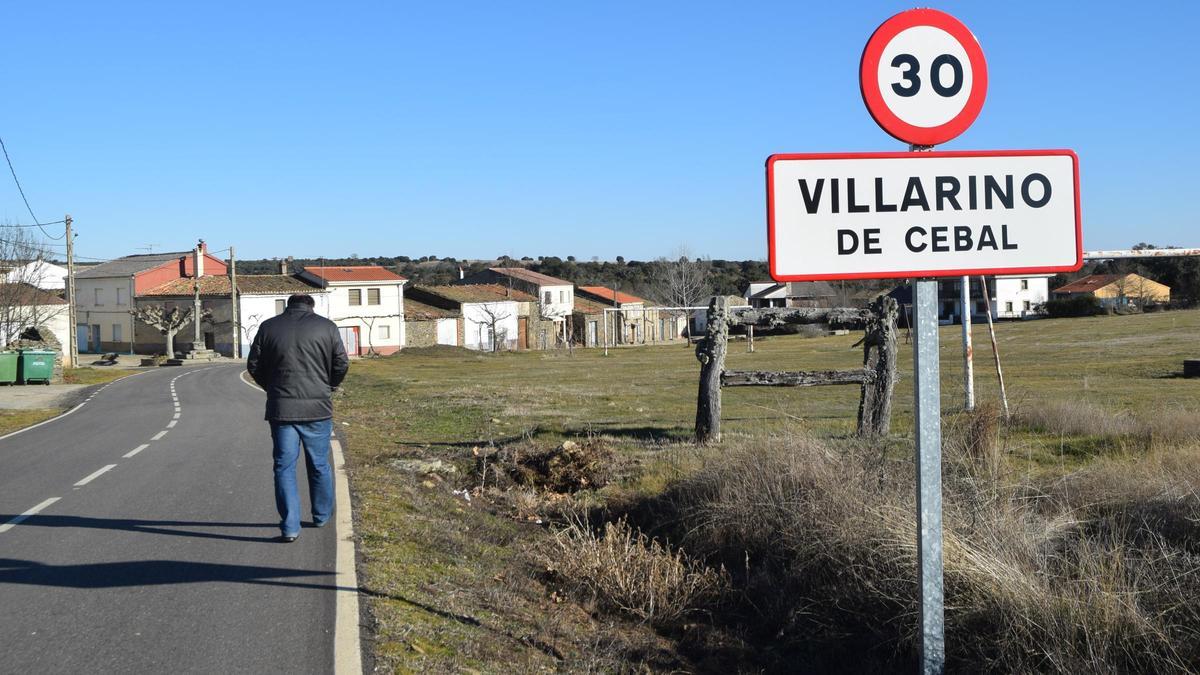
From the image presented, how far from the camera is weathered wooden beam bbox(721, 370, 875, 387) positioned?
43.9 ft

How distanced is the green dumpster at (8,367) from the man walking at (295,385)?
104ft

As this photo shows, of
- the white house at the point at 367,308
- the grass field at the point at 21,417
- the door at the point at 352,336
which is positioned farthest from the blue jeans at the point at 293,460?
the door at the point at 352,336

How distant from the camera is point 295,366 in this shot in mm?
7598

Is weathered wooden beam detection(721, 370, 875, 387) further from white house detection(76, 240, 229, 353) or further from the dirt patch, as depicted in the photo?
white house detection(76, 240, 229, 353)

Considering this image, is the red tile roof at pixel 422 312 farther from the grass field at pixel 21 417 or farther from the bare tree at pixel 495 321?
the grass field at pixel 21 417

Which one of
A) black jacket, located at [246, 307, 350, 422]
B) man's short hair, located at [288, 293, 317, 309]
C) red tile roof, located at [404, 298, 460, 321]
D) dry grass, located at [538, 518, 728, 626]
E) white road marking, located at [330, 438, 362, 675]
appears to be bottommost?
dry grass, located at [538, 518, 728, 626]

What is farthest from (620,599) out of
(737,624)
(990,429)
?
(990,429)

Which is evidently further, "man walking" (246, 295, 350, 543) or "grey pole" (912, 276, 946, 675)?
"man walking" (246, 295, 350, 543)

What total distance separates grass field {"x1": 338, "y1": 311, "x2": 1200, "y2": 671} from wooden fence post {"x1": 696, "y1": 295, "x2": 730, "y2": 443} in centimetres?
32

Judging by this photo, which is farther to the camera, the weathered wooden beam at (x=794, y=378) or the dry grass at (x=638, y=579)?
the weathered wooden beam at (x=794, y=378)

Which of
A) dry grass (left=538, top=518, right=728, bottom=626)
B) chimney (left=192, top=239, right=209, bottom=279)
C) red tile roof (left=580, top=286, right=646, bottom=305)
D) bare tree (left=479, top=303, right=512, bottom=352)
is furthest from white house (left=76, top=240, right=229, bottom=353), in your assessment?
dry grass (left=538, top=518, right=728, bottom=626)

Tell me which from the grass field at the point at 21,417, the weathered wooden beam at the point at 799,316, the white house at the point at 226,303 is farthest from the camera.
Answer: the white house at the point at 226,303

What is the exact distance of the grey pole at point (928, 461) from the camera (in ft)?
12.3

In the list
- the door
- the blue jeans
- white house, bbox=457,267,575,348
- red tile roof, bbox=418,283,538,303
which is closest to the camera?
the blue jeans
